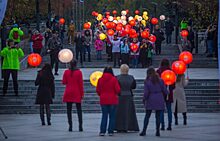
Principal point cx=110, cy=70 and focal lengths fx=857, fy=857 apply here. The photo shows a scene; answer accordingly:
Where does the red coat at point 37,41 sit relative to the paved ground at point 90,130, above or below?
above

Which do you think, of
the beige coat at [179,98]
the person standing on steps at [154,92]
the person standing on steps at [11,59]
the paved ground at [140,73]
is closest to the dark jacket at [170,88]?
the beige coat at [179,98]

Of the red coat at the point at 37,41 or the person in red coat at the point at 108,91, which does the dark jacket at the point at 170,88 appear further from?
the red coat at the point at 37,41

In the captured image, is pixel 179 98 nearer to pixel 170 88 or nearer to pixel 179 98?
pixel 179 98

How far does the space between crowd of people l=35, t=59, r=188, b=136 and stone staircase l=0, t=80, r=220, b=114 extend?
4.32m

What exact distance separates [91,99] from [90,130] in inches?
259

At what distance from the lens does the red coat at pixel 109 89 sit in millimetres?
19844

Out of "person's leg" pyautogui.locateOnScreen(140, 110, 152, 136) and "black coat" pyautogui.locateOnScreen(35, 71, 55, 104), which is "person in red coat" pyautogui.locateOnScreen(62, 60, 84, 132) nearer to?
"black coat" pyautogui.locateOnScreen(35, 71, 55, 104)

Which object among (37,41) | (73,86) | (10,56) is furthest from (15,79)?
(37,41)

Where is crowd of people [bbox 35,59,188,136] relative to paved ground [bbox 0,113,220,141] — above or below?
above

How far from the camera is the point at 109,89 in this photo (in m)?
19.9

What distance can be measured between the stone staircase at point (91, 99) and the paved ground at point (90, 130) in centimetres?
158

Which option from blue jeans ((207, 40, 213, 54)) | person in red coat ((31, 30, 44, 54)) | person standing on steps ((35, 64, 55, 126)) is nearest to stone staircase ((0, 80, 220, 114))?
person standing on steps ((35, 64, 55, 126))

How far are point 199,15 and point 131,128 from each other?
2344 centimetres

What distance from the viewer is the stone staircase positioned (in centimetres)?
2671
